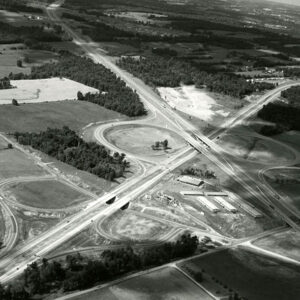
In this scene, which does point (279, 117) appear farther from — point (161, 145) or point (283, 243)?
point (283, 243)

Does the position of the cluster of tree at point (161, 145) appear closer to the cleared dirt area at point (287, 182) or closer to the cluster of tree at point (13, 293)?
the cleared dirt area at point (287, 182)

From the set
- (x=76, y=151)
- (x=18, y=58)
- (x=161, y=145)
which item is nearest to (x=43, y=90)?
(x=18, y=58)

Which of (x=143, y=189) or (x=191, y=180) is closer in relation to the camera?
(x=143, y=189)

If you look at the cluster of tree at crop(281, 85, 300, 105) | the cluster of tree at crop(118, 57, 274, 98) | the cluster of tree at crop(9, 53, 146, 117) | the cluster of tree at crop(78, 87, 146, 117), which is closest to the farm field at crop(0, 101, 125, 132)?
the cluster of tree at crop(78, 87, 146, 117)

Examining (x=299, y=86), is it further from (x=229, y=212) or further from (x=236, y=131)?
A: (x=229, y=212)

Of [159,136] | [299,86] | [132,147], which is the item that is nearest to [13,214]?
[132,147]

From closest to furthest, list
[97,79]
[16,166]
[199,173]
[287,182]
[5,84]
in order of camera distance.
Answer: [16,166] → [287,182] → [199,173] → [5,84] → [97,79]

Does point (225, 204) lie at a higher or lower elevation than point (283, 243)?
higher
